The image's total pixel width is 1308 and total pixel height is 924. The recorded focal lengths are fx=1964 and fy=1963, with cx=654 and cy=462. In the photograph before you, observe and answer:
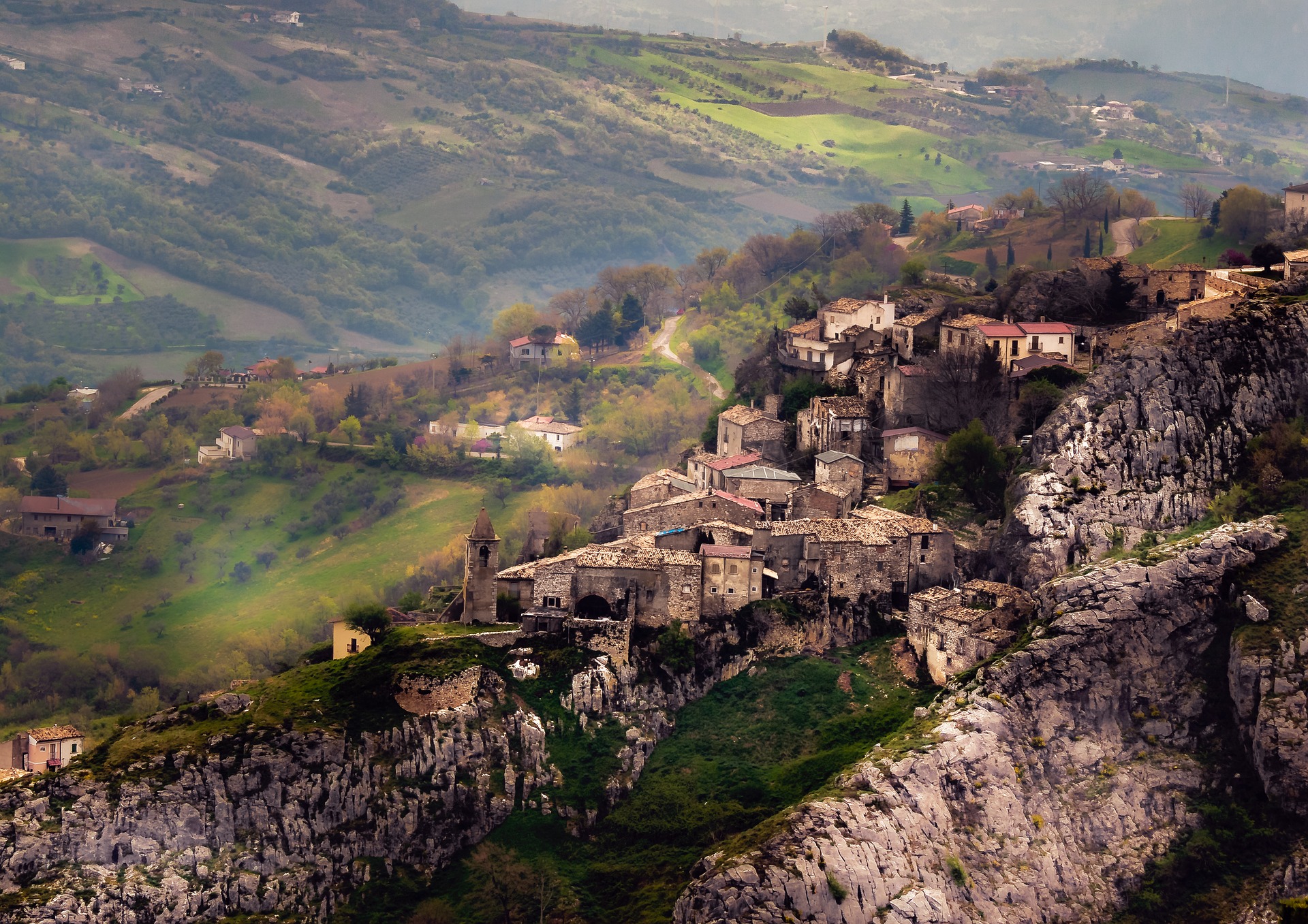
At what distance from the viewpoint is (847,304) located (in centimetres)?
8944

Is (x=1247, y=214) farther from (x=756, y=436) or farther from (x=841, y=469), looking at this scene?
(x=841, y=469)

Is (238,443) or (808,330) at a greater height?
(808,330)

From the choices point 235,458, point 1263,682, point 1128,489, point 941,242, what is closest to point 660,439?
point 941,242

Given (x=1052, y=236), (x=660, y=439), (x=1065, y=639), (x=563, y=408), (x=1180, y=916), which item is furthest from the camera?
(x=563, y=408)

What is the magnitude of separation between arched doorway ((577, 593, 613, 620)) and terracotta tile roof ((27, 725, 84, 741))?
25.2m

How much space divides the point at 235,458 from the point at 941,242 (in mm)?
52448

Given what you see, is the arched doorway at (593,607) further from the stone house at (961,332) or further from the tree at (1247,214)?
the tree at (1247,214)

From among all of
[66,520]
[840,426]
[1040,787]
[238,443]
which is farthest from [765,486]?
[238,443]

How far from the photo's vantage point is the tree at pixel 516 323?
152m

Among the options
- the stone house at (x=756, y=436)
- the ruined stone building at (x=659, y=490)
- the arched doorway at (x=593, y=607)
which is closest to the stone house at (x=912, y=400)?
the stone house at (x=756, y=436)

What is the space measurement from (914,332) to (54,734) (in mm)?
39678

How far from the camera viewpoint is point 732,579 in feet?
227

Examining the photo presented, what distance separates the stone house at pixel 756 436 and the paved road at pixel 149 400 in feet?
256

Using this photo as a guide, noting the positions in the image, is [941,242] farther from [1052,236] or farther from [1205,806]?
[1205,806]
